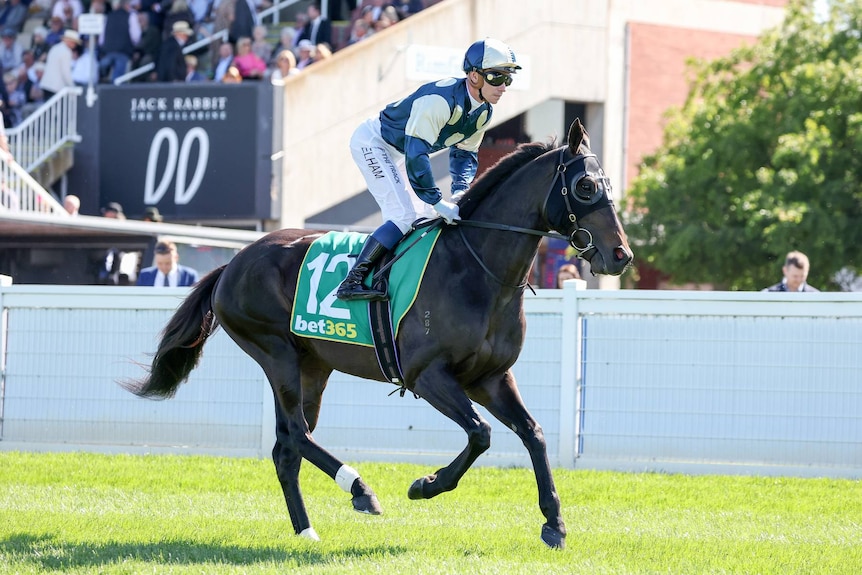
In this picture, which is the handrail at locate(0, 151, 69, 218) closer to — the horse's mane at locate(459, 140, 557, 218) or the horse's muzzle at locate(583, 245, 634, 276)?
the horse's mane at locate(459, 140, 557, 218)

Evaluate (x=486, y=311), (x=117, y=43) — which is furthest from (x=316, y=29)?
(x=486, y=311)

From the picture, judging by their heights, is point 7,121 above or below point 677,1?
below

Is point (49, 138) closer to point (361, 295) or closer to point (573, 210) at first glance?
point (361, 295)

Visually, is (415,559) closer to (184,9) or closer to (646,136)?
(184,9)

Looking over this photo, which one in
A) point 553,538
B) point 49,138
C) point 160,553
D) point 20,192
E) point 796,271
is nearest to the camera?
point 160,553

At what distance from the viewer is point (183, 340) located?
7402 millimetres

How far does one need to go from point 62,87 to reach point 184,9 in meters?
2.06

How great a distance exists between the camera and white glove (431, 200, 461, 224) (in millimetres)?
6258

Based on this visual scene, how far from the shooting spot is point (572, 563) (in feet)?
18.3

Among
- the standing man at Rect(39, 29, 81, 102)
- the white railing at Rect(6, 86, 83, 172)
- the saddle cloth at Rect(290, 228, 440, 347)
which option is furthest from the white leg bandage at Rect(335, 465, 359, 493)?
the standing man at Rect(39, 29, 81, 102)

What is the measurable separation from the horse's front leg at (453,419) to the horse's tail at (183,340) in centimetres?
178

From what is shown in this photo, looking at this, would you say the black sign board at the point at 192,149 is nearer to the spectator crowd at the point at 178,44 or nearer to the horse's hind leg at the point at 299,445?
the spectator crowd at the point at 178,44

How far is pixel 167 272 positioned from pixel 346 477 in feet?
16.4

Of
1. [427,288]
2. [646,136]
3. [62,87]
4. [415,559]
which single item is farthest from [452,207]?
[646,136]
